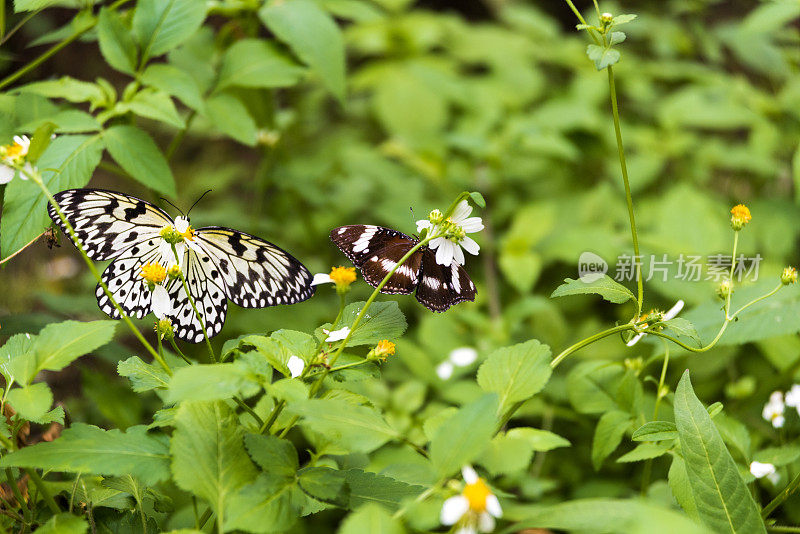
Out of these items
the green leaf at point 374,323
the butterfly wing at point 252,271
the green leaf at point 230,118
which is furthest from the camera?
the green leaf at point 230,118

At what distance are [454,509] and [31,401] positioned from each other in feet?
1.53

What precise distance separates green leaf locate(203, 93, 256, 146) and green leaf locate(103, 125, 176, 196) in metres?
0.17

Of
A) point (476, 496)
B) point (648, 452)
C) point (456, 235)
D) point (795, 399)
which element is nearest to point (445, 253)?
point (456, 235)

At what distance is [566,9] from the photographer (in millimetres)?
3312

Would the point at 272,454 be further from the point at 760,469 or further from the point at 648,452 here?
the point at 760,469

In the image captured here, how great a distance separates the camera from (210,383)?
583 mm

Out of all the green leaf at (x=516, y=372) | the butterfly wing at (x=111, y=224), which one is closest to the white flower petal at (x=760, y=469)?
the green leaf at (x=516, y=372)

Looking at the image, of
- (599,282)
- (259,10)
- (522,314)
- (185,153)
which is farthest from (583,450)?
(185,153)

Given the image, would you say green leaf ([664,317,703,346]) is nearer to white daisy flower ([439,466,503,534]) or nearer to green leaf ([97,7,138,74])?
white daisy flower ([439,466,503,534])

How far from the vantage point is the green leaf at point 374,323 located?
0.73 m

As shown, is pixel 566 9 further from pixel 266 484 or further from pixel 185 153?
pixel 266 484

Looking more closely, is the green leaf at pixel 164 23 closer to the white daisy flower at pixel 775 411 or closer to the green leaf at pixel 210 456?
the green leaf at pixel 210 456

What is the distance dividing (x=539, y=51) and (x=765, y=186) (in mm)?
1022

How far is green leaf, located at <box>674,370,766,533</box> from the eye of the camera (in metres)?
0.72
